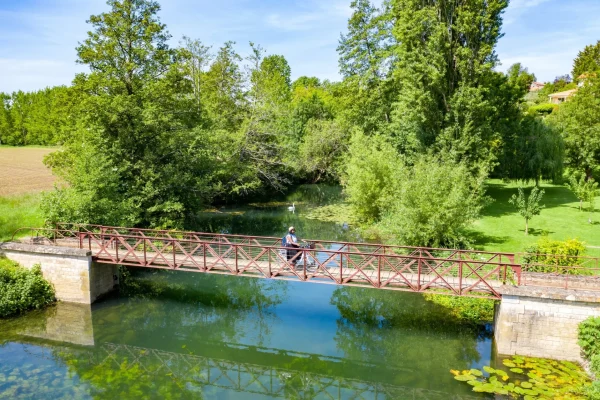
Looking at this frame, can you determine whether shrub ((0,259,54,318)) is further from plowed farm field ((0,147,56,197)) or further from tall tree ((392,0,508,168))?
tall tree ((392,0,508,168))

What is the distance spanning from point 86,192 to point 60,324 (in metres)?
6.49

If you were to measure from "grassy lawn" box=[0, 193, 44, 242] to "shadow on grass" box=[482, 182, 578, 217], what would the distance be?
1043 inches

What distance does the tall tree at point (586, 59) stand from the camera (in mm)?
66312

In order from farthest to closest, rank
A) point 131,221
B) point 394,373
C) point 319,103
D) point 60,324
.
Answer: point 319,103 → point 131,221 → point 60,324 → point 394,373

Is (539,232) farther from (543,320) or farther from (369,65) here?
(369,65)

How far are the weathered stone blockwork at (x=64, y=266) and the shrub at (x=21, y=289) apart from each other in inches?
11.0

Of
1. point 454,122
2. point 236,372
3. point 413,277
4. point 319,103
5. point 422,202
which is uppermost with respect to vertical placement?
point 319,103

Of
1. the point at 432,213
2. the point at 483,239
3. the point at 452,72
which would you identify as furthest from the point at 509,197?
the point at 432,213

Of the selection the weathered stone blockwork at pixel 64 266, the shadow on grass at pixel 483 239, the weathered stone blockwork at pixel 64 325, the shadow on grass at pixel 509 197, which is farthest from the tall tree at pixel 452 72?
the weathered stone blockwork at pixel 64 325

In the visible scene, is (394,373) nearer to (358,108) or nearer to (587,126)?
(358,108)

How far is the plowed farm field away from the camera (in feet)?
112

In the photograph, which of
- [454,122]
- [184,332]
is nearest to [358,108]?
[454,122]

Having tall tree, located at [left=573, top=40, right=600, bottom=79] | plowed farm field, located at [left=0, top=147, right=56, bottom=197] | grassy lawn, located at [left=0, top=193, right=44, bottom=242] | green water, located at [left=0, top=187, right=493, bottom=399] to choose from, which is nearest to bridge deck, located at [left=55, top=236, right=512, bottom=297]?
green water, located at [left=0, top=187, right=493, bottom=399]

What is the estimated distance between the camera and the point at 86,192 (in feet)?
68.3
